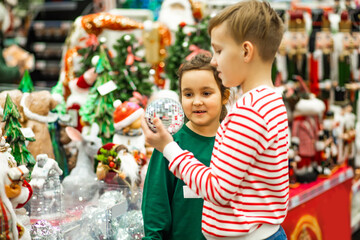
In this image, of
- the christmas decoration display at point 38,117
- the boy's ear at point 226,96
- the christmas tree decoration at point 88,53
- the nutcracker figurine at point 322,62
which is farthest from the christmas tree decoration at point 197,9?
the boy's ear at point 226,96

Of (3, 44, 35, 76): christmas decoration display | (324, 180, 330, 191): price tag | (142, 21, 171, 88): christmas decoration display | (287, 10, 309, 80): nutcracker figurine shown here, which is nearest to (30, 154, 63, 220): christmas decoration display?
(142, 21, 171, 88): christmas decoration display

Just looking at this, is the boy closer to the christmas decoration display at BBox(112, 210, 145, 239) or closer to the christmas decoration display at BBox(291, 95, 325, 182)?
the christmas decoration display at BBox(112, 210, 145, 239)

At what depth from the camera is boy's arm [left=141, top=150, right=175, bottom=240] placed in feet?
5.00

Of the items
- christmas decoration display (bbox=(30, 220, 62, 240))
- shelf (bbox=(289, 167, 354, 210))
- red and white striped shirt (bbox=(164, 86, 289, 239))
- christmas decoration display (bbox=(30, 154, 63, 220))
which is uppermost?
red and white striped shirt (bbox=(164, 86, 289, 239))

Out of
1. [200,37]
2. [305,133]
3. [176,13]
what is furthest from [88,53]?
[305,133]

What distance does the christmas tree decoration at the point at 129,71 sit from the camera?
2.79 meters

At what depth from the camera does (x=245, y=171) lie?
1.23m

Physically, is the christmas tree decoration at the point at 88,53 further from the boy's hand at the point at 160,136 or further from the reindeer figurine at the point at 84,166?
the boy's hand at the point at 160,136

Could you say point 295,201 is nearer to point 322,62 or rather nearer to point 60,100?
point 60,100

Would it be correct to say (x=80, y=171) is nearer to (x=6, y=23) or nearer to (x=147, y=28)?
(x=147, y=28)

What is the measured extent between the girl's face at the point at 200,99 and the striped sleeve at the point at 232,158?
0.34m

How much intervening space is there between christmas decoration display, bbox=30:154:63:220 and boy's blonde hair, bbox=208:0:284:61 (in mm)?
904

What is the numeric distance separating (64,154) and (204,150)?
3.69 feet

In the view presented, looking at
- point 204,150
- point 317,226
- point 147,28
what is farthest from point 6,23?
point 204,150
